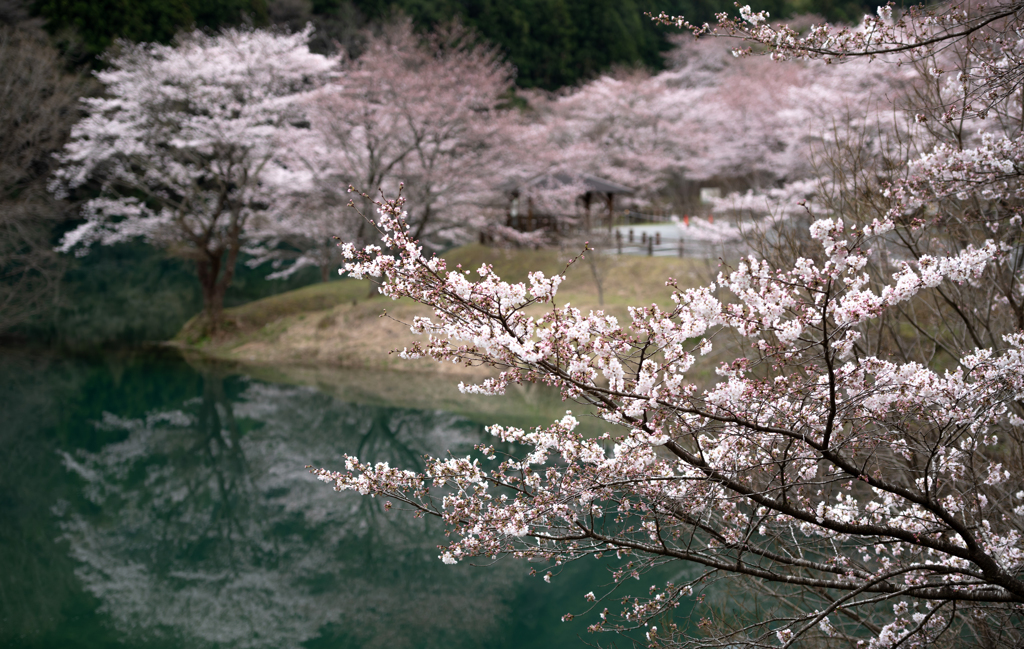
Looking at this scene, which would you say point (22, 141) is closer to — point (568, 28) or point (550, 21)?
point (550, 21)

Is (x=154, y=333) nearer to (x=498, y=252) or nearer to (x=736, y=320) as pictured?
(x=498, y=252)

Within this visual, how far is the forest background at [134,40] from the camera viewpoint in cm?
1567

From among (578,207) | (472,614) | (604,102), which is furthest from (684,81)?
(472,614)

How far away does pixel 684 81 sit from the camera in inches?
1566

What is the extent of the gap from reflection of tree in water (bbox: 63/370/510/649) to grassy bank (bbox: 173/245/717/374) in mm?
3889

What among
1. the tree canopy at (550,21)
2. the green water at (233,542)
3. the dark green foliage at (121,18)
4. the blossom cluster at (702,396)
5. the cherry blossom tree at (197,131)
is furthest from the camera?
the tree canopy at (550,21)

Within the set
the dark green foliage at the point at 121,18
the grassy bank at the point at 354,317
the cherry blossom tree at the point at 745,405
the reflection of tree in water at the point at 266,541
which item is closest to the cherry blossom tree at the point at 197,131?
the grassy bank at the point at 354,317

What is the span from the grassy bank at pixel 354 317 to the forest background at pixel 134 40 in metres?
3.27

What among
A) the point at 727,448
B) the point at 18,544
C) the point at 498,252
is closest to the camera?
the point at 727,448

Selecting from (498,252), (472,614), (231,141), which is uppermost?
(231,141)

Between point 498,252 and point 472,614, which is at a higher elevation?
point 498,252

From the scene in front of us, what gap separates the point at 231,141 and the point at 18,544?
12.2 m

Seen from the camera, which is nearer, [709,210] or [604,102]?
[709,210]

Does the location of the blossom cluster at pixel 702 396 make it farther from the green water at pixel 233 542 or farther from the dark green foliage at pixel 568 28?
the dark green foliage at pixel 568 28
